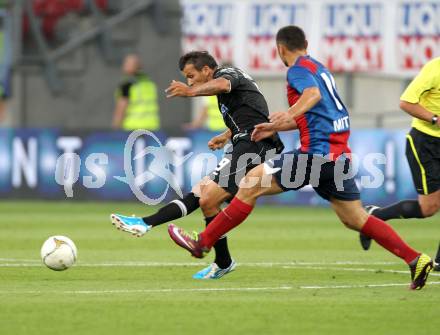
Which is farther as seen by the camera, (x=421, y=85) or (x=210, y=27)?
(x=210, y=27)

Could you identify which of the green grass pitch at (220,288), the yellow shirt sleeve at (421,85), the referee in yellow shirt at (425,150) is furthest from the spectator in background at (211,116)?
the yellow shirt sleeve at (421,85)

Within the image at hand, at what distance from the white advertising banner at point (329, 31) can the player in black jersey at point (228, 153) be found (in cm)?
1286

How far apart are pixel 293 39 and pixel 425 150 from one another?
2.26m

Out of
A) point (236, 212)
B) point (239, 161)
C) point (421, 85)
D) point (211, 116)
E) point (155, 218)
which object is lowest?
point (211, 116)

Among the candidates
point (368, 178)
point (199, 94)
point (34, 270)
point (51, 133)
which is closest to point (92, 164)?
point (51, 133)

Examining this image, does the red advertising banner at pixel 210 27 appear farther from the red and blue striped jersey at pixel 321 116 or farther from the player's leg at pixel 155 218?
the red and blue striped jersey at pixel 321 116

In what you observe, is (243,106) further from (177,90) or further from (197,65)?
(177,90)

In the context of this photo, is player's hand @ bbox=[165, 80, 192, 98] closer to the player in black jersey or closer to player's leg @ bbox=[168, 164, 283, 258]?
the player in black jersey

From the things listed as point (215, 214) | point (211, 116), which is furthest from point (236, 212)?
point (211, 116)

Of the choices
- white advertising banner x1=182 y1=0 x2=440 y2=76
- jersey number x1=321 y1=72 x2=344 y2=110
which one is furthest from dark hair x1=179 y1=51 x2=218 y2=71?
white advertising banner x1=182 y1=0 x2=440 y2=76

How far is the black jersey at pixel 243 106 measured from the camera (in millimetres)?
10266

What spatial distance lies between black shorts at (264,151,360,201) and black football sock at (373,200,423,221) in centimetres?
203

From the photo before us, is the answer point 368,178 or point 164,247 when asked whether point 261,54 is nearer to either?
point 368,178

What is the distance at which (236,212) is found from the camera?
31.2ft
